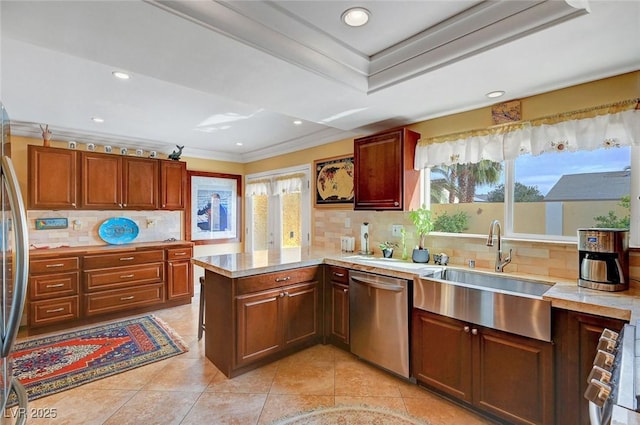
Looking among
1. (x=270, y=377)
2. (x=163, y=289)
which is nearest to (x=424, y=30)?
(x=270, y=377)

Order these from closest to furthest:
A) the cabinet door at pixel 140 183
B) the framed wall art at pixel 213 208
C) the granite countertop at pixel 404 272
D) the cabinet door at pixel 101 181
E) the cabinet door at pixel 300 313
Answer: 1. the granite countertop at pixel 404 272
2. the cabinet door at pixel 300 313
3. the cabinet door at pixel 101 181
4. the cabinet door at pixel 140 183
5. the framed wall art at pixel 213 208

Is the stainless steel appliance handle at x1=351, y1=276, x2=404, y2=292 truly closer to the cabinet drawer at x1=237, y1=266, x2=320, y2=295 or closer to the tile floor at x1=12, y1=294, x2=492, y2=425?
the cabinet drawer at x1=237, y1=266, x2=320, y2=295

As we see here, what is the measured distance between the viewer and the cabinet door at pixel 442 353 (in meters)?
2.02

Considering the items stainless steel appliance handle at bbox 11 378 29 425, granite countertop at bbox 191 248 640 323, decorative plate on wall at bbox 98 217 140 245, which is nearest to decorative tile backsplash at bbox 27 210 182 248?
decorative plate on wall at bbox 98 217 140 245

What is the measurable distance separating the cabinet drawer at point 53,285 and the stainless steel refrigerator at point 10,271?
265 cm

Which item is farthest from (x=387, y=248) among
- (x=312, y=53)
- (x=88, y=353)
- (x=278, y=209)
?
(x=88, y=353)

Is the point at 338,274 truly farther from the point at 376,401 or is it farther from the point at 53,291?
the point at 53,291

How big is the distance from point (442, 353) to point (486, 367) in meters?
0.29

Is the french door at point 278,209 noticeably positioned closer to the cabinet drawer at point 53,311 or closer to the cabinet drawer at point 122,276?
the cabinet drawer at point 122,276

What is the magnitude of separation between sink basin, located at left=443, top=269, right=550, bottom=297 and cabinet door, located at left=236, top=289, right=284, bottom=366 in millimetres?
1505

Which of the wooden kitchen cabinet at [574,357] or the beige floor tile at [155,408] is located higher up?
the wooden kitchen cabinet at [574,357]

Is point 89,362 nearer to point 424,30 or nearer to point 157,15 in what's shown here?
point 157,15

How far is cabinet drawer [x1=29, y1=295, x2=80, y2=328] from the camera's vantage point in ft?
10.7

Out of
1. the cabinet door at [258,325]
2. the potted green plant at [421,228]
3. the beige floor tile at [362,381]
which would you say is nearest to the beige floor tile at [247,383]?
→ the cabinet door at [258,325]
